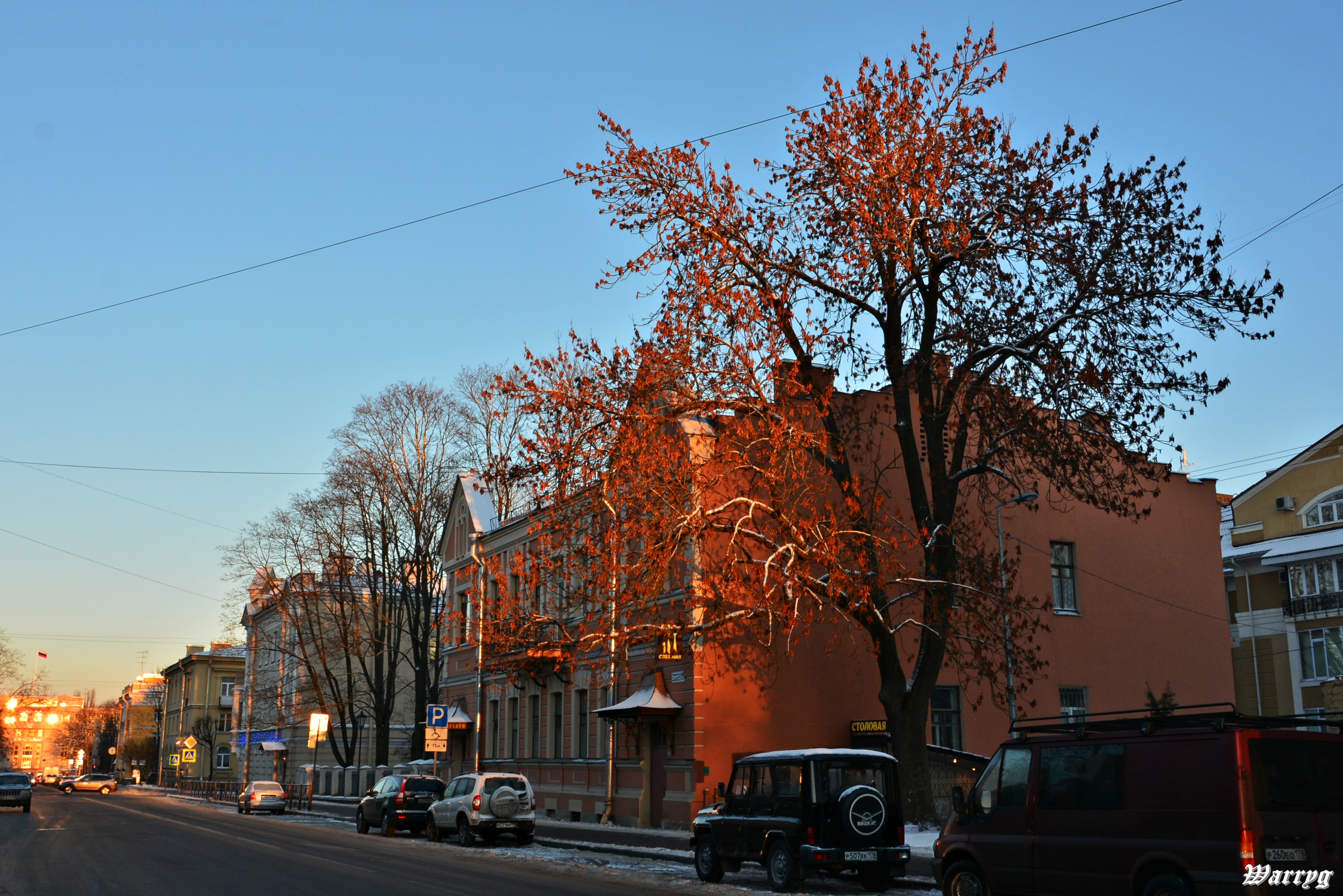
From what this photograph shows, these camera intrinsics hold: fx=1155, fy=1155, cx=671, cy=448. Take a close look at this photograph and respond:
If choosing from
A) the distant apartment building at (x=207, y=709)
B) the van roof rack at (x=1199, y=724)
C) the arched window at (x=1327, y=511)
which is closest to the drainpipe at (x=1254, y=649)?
the arched window at (x=1327, y=511)

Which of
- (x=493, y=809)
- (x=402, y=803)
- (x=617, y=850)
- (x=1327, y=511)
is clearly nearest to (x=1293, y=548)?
(x=1327, y=511)

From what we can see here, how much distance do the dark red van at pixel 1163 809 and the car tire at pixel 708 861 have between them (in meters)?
5.49

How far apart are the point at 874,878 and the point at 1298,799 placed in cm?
679

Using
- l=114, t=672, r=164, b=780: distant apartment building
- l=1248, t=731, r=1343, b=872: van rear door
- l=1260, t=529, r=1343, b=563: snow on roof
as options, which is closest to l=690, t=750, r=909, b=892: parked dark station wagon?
l=1248, t=731, r=1343, b=872: van rear door

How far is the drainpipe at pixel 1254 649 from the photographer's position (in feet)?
156

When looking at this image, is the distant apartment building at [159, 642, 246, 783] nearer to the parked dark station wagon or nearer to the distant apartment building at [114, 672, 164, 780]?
the distant apartment building at [114, 672, 164, 780]

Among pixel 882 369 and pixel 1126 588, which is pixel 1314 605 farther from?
pixel 882 369

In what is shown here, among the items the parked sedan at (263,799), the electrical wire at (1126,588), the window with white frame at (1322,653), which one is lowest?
the parked sedan at (263,799)

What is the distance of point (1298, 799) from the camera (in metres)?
10.1

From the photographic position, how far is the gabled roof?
158 feet

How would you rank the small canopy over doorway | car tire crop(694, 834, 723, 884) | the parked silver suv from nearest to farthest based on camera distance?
car tire crop(694, 834, 723, 884) → the parked silver suv → the small canopy over doorway

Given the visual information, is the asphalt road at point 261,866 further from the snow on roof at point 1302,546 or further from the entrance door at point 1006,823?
the snow on roof at point 1302,546

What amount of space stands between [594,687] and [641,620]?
9026 millimetres

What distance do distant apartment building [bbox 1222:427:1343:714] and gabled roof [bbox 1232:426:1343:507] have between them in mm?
34
